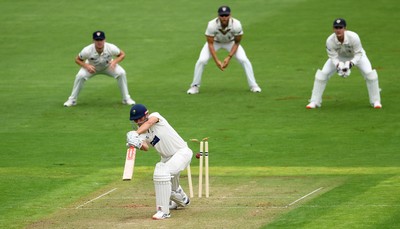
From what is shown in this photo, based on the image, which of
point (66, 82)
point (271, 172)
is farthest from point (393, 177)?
point (66, 82)

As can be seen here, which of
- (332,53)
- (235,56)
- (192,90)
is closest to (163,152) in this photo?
(332,53)

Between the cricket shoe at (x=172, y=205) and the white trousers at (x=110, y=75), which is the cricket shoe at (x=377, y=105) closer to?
the white trousers at (x=110, y=75)

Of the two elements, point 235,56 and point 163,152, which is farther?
point 235,56

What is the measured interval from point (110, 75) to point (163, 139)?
962 centimetres

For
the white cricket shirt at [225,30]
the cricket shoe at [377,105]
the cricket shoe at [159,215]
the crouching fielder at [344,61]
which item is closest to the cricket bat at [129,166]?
the cricket shoe at [159,215]

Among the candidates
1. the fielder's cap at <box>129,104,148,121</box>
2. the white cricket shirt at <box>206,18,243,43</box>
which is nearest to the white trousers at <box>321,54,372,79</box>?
the white cricket shirt at <box>206,18,243,43</box>

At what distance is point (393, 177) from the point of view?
17.2 meters

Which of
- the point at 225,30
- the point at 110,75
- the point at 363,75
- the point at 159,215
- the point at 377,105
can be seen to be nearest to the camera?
the point at 159,215

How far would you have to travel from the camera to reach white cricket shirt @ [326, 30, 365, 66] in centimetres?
2277

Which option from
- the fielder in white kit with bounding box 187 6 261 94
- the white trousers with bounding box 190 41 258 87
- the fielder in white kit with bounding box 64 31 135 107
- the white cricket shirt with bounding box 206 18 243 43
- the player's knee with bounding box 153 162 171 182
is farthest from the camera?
the white trousers with bounding box 190 41 258 87

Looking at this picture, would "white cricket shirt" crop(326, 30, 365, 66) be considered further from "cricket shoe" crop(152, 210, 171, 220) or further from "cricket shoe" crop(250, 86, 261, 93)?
"cricket shoe" crop(152, 210, 171, 220)

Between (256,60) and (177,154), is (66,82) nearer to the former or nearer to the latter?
(256,60)

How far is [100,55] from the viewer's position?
2398 centimetres

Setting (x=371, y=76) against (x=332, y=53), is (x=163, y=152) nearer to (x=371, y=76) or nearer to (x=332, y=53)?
(x=332, y=53)
